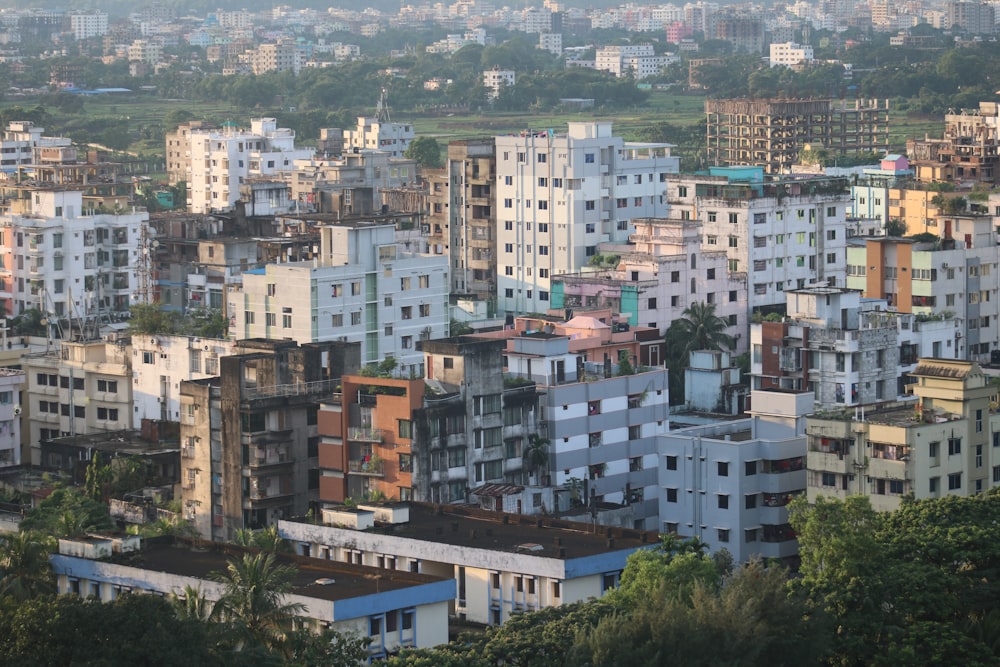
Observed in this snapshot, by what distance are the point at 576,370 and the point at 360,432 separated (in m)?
6.27

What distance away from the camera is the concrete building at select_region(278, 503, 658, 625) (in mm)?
41844

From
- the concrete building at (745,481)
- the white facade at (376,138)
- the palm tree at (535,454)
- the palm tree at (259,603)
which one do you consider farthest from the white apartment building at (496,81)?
the palm tree at (259,603)

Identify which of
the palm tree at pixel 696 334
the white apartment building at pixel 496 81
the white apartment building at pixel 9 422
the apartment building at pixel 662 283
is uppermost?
the white apartment building at pixel 496 81

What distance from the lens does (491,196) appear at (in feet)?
263

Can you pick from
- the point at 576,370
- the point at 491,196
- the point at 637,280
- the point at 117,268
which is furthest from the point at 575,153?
the point at 576,370

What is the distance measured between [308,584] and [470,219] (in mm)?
41940

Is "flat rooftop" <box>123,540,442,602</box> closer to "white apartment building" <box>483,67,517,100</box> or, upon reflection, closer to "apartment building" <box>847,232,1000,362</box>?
"apartment building" <box>847,232,1000,362</box>

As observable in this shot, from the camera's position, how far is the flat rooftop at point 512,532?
42.8 metres

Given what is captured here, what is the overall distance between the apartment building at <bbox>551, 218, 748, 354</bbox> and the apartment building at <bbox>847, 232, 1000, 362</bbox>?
146 inches

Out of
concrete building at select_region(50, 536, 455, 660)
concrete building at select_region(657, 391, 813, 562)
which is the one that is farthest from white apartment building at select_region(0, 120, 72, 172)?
concrete building at select_region(50, 536, 455, 660)

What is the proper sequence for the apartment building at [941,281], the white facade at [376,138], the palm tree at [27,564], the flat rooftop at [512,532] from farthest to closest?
the white facade at [376,138], the apartment building at [941,281], the flat rooftop at [512,532], the palm tree at [27,564]

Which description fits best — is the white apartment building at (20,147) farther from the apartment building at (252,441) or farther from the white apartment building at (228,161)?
the apartment building at (252,441)

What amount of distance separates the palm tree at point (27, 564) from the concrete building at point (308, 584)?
70 centimetres

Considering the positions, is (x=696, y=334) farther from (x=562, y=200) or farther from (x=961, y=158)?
(x=961, y=158)
